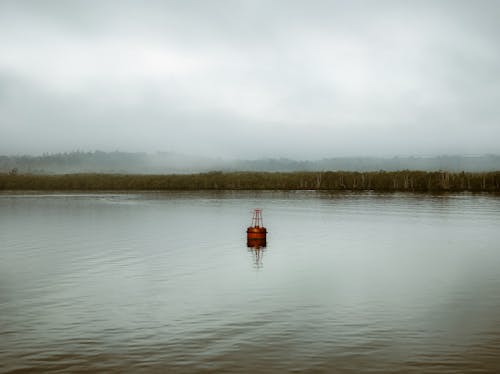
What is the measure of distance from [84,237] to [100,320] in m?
29.5

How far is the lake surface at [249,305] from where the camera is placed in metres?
14.7

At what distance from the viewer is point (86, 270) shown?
29.8 m

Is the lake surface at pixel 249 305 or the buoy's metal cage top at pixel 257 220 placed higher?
the buoy's metal cage top at pixel 257 220

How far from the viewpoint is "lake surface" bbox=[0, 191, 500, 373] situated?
48.4ft

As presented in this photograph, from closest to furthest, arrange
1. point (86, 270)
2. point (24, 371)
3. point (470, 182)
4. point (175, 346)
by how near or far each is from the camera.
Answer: point (24, 371) < point (175, 346) < point (86, 270) < point (470, 182)

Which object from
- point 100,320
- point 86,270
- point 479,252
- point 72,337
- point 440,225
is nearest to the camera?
point 72,337

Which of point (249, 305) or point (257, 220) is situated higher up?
point (257, 220)

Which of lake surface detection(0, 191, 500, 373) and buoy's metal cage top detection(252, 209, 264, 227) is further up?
buoy's metal cage top detection(252, 209, 264, 227)

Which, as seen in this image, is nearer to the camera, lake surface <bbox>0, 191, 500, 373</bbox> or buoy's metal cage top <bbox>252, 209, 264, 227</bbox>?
lake surface <bbox>0, 191, 500, 373</bbox>

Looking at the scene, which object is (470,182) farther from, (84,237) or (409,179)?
(84,237)

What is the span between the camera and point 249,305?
69.7ft

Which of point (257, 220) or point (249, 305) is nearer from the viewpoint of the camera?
point (249, 305)

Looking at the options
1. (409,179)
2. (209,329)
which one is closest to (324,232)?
(209,329)

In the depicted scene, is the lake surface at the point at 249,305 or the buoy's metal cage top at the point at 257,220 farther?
the buoy's metal cage top at the point at 257,220
